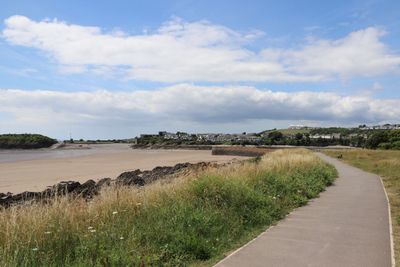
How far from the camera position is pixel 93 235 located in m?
6.82

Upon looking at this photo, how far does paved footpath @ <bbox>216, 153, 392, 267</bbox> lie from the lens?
684cm

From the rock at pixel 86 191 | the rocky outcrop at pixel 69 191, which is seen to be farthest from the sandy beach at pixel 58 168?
the rock at pixel 86 191

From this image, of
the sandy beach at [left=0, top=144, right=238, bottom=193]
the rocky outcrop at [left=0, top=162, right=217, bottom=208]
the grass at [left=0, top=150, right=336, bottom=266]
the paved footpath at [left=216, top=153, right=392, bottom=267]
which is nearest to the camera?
the grass at [left=0, top=150, right=336, bottom=266]

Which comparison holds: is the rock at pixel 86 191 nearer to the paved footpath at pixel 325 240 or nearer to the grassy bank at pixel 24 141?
the paved footpath at pixel 325 240

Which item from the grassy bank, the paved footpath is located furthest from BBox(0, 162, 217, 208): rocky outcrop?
the grassy bank

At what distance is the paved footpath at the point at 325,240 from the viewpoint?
22.4 feet

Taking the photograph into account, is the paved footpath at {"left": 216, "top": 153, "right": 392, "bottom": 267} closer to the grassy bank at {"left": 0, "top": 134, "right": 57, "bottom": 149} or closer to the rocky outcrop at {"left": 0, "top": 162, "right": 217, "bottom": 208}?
the rocky outcrop at {"left": 0, "top": 162, "right": 217, "bottom": 208}

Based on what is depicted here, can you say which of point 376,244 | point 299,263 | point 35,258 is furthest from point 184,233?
point 376,244

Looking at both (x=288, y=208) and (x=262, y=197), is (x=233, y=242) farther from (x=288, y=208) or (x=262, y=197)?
(x=288, y=208)

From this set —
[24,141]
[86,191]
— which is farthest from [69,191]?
[24,141]

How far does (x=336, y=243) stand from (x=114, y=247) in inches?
157

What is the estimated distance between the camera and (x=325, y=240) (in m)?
8.23

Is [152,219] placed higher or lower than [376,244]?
higher

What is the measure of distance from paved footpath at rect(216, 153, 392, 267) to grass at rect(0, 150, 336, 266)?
0.43 meters
